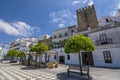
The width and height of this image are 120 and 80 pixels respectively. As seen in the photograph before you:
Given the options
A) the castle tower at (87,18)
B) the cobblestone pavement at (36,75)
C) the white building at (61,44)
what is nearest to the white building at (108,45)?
the white building at (61,44)

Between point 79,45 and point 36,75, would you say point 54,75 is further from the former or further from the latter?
point 79,45

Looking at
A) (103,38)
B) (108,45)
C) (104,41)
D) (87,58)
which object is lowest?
(87,58)

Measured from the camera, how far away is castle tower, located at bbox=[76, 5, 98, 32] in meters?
27.8

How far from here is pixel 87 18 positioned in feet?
94.7

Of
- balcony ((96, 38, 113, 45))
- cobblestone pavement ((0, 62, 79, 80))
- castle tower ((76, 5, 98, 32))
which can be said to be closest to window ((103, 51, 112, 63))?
balcony ((96, 38, 113, 45))

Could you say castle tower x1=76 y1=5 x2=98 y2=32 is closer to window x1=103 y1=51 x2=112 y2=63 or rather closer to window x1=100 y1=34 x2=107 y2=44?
window x1=100 y1=34 x2=107 y2=44

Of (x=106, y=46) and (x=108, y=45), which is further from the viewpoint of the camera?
(x=106, y=46)

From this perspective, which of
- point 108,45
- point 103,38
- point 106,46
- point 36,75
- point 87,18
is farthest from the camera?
point 87,18

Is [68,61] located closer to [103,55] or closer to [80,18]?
[103,55]

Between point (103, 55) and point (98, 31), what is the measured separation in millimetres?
4332

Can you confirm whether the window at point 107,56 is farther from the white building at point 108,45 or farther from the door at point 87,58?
the door at point 87,58

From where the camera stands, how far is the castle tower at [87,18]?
27831 millimetres

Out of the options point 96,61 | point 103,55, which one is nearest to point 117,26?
point 103,55

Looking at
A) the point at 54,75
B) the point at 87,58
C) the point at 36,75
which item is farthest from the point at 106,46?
the point at 36,75
